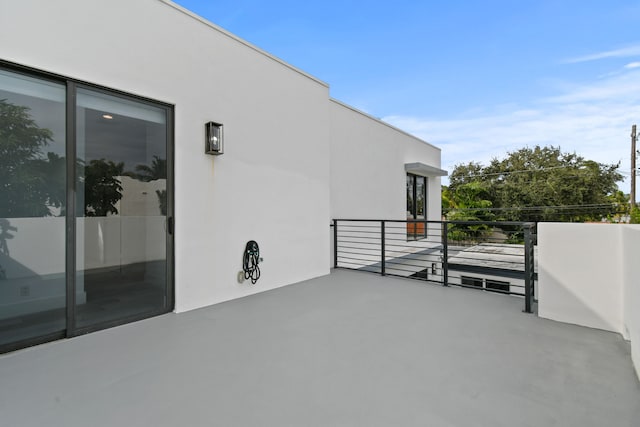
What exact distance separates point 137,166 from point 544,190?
20759mm

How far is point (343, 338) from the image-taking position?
2494mm

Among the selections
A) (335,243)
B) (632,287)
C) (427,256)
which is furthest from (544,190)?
(632,287)

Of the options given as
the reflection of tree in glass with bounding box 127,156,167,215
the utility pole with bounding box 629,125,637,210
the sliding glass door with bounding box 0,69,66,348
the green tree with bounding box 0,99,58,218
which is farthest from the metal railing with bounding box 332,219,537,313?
the utility pole with bounding box 629,125,637,210

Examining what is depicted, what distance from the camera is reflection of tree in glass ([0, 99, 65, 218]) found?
2197 millimetres

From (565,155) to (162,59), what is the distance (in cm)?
2348

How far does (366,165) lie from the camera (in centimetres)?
683

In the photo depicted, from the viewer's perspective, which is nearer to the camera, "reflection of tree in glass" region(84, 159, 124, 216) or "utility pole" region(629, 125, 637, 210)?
"reflection of tree in glass" region(84, 159, 124, 216)

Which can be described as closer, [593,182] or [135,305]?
[135,305]

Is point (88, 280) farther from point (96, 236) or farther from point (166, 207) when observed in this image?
point (166, 207)

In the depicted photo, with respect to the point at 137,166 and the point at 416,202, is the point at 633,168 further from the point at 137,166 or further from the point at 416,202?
the point at 137,166

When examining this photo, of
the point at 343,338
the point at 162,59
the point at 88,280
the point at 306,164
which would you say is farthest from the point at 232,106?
the point at 343,338

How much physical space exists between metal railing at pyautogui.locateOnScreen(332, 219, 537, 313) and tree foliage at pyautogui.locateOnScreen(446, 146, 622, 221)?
4.80 metres

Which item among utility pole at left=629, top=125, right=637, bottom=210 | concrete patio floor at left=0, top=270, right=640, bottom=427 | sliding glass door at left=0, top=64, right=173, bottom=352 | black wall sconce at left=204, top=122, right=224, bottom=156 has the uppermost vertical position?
utility pole at left=629, top=125, right=637, bottom=210

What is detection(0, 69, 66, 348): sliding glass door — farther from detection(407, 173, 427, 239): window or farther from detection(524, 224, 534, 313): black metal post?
detection(407, 173, 427, 239): window
